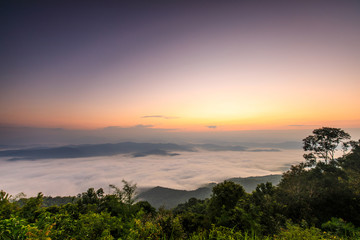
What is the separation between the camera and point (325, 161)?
26688mm

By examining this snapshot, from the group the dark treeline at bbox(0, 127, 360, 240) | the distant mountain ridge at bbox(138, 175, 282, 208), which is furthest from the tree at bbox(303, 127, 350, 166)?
the distant mountain ridge at bbox(138, 175, 282, 208)

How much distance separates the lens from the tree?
25.9m

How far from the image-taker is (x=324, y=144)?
26.9 metres

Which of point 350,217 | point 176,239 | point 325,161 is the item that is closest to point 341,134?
point 325,161

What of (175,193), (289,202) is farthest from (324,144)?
(175,193)

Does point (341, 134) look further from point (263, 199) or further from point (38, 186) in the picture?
point (38, 186)

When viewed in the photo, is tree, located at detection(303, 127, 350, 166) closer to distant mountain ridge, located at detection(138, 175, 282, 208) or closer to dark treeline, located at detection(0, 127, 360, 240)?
dark treeline, located at detection(0, 127, 360, 240)

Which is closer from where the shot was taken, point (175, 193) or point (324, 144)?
point (324, 144)

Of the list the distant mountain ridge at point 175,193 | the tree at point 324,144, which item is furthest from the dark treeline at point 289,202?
the distant mountain ridge at point 175,193

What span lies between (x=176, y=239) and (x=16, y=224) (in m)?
3.37

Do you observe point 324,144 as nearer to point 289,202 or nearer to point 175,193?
point 289,202

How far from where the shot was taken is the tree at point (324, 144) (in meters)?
25.9

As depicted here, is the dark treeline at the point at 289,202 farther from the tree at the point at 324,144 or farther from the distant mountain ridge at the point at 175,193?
the distant mountain ridge at the point at 175,193

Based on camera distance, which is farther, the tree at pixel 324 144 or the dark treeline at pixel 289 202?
the tree at pixel 324 144
